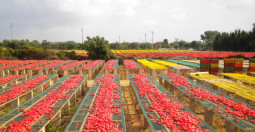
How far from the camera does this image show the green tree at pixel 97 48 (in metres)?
27.1

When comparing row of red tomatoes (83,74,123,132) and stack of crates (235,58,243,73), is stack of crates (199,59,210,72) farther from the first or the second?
row of red tomatoes (83,74,123,132)

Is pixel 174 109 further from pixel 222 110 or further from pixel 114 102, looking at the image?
pixel 114 102

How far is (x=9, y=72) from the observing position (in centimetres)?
1338

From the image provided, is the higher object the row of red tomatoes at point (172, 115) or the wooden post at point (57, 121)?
the row of red tomatoes at point (172, 115)

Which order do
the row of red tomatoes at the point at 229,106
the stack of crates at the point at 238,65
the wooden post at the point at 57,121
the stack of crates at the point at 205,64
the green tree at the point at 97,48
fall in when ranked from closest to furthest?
the row of red tomatoes at the point at 229,106, the wooden post at the point at 57,121, the stack of crates at the point at 238,65, the stack of crates at the point at 205,64, the green tree at the point at 97,48

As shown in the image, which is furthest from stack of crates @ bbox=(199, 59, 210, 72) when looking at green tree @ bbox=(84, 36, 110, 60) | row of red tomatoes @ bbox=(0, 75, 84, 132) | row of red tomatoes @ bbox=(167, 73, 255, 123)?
green tree @ bbox=(84, 36, 110, 60)

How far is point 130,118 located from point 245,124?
3.84 meters

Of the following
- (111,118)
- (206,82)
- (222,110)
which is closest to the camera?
(111,118)

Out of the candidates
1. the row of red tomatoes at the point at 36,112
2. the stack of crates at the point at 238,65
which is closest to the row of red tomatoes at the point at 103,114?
the row of red tomatoes at the point at 36,112

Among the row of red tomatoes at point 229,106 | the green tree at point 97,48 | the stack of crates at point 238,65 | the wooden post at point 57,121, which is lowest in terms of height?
the wooden post at point 57,121

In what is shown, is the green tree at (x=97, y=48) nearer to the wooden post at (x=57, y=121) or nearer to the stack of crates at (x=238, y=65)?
the stack of crates at (x=238, y=65)

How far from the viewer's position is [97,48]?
2728 centimetres

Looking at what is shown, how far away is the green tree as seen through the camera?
27141 mm

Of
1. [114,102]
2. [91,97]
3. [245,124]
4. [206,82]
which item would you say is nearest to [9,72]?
[91,97]
